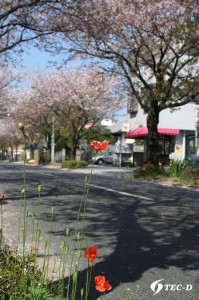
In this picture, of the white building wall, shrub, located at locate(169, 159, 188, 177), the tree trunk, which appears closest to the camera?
shrub, located at locate(169, 159, 188, 177)

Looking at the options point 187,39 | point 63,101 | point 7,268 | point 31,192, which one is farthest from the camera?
point 63,101

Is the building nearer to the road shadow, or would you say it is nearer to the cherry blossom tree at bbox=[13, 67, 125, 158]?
the cherry blossom tree at bbox=[13, 67, 125, 158]

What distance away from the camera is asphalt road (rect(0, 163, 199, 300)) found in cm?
390

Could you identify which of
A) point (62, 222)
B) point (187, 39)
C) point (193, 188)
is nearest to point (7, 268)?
point (62, 222)

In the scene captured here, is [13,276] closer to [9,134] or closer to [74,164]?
[74,164]

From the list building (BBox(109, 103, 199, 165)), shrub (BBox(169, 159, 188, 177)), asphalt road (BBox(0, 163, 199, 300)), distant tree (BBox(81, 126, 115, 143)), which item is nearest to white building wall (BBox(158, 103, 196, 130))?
building (BBox(109, 103, 199, 165))

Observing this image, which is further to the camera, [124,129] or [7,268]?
[124,129]

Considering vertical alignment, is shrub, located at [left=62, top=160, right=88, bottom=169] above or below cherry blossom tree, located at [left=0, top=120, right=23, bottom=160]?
below

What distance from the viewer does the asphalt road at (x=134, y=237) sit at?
3.90m

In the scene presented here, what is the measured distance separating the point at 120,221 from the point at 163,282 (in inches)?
126

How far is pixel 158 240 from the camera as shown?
5.78 meters

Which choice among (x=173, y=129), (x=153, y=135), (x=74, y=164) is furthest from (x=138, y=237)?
(x=173, y=129)

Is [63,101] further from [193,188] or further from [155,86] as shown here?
[193,188]

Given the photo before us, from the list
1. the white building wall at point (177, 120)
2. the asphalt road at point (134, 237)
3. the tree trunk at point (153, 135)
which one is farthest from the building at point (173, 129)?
the asphalt road at point (134, 237)
